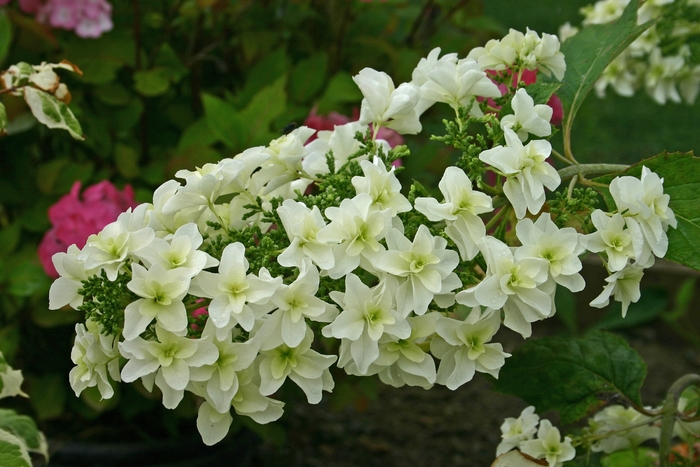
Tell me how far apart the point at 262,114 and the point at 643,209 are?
792 mm

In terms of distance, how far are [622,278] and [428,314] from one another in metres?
0.17

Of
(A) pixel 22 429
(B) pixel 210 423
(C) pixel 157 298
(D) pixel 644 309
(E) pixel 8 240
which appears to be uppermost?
(C) pixel 157 298

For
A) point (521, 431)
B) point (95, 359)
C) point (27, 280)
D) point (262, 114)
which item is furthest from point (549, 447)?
point (27, 280)

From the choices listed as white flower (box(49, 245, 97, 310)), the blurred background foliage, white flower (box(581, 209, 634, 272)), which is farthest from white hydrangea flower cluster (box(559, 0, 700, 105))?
white flower (box(49, 245, 97, 310))

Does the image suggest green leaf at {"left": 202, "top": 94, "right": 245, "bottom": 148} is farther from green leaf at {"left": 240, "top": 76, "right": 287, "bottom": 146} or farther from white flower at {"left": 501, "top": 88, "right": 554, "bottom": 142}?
white flower at {"left": 501, "top": 88, "right": 554, "bottom": 142}

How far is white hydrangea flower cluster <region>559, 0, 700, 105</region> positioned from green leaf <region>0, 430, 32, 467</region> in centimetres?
94

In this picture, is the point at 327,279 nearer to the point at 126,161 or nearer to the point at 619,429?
the point at 619,429

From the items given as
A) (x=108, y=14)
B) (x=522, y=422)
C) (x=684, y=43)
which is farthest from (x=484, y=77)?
(x=108, y=14)

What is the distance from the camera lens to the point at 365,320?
0.57 m

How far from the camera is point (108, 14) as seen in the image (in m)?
1.46

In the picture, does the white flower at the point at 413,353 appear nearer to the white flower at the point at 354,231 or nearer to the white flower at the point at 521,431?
the white flower at the point at 354,231

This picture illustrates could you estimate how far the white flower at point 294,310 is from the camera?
0.56 meters

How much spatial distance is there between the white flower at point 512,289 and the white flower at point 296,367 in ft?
0.40

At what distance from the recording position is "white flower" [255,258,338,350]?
0.56 meters
